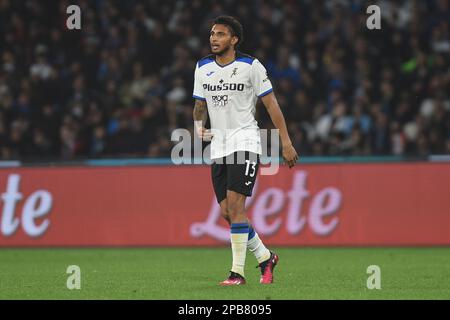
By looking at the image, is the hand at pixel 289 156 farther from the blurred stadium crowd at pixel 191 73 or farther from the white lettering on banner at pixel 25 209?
the white lettering on banner at pixel 25 209

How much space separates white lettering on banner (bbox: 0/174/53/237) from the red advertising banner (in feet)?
0.05

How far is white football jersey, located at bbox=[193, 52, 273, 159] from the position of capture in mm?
9742

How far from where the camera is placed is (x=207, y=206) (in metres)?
15.8

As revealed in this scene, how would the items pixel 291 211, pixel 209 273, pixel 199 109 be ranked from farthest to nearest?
pixel 291 211 < pixel 209 273 < pixel 199 109

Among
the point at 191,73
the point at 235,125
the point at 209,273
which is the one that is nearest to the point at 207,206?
the point at 191,73

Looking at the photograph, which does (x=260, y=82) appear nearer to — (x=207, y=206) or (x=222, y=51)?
(x=222, y=51)

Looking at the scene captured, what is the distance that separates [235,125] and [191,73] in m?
9.11

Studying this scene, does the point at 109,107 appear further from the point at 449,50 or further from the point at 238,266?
the point at 238,266

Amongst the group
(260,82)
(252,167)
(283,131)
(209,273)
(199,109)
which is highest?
(260,82)

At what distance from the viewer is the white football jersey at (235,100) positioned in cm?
974

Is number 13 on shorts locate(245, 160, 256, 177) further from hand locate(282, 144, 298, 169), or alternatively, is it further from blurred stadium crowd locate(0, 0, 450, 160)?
blurred stadium crowd locate(0, 0, 450, 160)

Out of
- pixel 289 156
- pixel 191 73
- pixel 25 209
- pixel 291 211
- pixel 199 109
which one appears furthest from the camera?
pixel 191 73

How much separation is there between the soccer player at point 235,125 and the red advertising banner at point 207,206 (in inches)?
230

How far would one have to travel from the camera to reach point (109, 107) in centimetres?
1855
